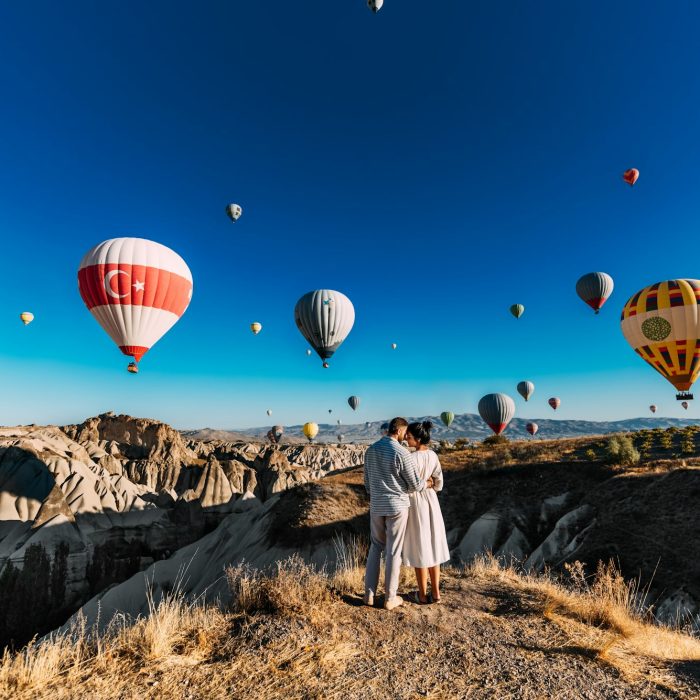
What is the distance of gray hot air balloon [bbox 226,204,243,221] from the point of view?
3491 cm

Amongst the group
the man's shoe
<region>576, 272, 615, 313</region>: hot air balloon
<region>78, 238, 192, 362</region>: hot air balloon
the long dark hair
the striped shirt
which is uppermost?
<region>576, 272, 615, 313</region>: hot air balloon

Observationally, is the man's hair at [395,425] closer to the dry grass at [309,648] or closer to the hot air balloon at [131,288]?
the dry grass at [309,648]

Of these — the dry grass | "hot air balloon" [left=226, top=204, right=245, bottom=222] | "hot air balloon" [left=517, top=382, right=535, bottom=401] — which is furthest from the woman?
"hot air balloon" [left=517, top=382, right=535, bottom=401]

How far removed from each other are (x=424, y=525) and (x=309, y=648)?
6.40 feet

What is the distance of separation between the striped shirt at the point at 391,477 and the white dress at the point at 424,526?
0.63 ft

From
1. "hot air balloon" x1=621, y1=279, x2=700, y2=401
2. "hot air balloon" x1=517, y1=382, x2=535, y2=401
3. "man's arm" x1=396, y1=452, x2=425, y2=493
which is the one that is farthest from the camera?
"hot air balloon" x1=517, y1=382, x2=535, y2=401

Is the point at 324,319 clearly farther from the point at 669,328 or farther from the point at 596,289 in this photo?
the point at 596,289

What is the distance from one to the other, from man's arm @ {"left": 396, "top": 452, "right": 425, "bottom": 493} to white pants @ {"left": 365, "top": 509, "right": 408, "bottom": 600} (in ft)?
1.35

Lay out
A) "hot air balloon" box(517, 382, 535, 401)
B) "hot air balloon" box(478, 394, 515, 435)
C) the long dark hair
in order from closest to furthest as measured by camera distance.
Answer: the long dark hair, "hot air balloon" box(478, 394, 515, 435), "hot air balloon" box(517, 382, 535, 401)

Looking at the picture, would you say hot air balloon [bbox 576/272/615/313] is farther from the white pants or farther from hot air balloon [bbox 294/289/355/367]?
the white pants

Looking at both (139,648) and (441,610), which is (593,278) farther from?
(139,648)

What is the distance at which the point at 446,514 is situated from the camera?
64.5 ft

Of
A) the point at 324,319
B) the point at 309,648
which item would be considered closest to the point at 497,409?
the point at 324,319

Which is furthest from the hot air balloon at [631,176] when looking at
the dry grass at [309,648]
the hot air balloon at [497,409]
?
the dry grass at [309,648]
